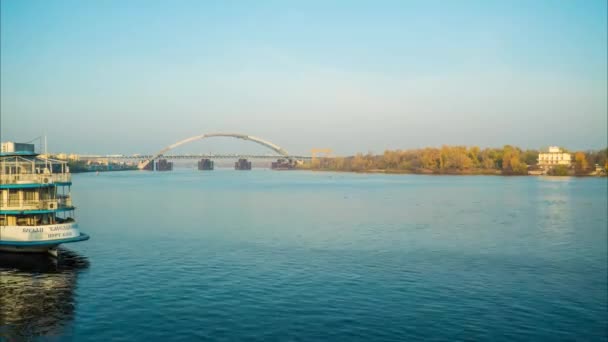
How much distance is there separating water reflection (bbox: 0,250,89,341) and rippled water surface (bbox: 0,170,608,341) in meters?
0.08

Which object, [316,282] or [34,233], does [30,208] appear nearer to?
[34,233]

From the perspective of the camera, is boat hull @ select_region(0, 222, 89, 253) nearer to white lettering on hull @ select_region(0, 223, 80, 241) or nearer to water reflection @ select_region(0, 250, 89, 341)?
white lettering on hull @ select_region(0, 223, 80, 241)

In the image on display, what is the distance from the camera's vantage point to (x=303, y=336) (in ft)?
50.3

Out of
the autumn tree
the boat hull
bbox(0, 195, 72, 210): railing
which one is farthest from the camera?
the autumn tree

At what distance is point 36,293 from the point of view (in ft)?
64.4

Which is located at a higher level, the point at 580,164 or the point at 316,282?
the point at 580,164

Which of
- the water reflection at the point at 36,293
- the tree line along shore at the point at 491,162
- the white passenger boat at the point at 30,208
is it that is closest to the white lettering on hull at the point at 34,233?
the white passenger boat at the point at 30,208

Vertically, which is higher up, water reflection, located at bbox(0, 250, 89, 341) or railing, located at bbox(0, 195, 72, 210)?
railing, located at bbox(0, 195, 72, 210)

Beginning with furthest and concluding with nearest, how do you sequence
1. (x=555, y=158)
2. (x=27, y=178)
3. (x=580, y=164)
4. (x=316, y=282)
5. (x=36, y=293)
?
(x=555, y=158) → (x=580, y=164) → (x=27, y=178) → (x=316, y=282) → (x=36, y=293)

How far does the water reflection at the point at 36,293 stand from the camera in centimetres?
1584

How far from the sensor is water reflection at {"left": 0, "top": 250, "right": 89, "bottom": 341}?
52.0 feet

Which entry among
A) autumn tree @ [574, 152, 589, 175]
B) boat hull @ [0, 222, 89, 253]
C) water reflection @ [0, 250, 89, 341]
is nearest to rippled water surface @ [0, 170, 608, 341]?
water reflection @ [0, 250, 89, 341]

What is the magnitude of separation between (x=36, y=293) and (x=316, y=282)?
11.0 meters

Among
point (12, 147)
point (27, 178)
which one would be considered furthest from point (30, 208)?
point (12, 147)
